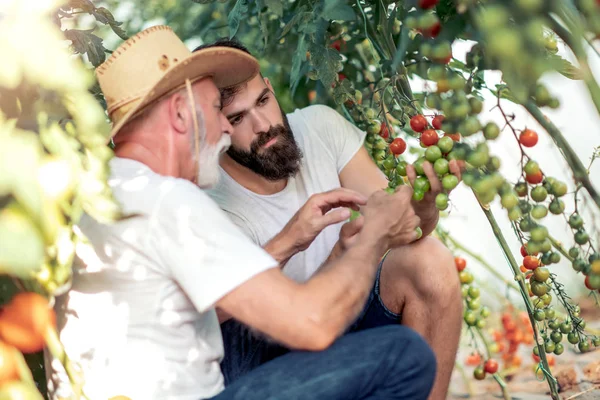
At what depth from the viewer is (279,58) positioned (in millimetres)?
3117

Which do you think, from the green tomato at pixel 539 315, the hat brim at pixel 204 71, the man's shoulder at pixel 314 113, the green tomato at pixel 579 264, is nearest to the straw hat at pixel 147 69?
the hat brim at pixel 204 71

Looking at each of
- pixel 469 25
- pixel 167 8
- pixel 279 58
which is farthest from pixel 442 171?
pixel 167 8

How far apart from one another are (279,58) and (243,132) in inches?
29.8

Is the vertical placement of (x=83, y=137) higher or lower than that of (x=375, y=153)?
higher

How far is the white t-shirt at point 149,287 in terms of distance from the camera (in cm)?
150

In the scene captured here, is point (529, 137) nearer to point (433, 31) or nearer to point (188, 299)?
point (433, 31)

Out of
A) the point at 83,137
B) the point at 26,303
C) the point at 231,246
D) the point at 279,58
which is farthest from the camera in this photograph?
the point at 279,58

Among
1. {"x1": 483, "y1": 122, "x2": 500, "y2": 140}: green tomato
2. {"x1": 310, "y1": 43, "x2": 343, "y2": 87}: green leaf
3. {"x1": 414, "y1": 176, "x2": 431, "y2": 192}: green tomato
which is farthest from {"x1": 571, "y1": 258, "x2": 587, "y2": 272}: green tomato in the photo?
{"x1": 310, "y1": 43, "x2": 343, "y2": 87}: green leaf

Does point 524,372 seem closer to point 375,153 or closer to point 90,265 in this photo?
point 375,153

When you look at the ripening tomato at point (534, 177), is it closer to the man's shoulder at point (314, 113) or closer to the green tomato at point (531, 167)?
the green tomato at point (531, 167)

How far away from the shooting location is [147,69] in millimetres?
1878

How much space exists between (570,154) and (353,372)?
673 mm

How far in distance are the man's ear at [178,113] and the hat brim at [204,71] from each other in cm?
3

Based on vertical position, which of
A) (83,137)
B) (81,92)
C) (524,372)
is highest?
(81,92)
